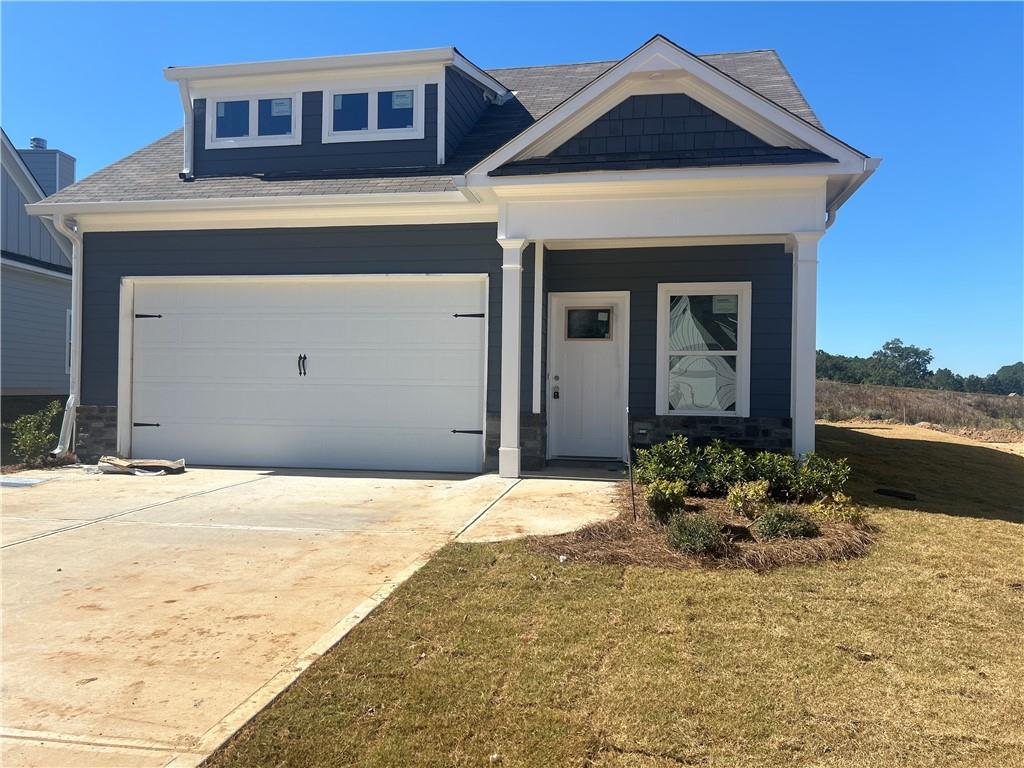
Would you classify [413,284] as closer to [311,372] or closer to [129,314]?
[311,372]

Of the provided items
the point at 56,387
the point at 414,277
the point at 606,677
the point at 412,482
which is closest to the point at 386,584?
the point at 606,677

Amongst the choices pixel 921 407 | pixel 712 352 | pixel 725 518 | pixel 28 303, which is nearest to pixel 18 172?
pixel 28 303

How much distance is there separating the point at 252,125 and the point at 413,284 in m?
3.71

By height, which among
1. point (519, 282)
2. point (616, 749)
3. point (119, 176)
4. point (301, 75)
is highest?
point (301, 75)

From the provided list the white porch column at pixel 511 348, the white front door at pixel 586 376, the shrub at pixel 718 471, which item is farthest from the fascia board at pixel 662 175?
the shrub at pixel 718 471

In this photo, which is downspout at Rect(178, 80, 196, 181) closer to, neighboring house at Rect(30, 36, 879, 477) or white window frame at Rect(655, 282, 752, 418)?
neighboring house at Rect(30, 36, 879, 477)

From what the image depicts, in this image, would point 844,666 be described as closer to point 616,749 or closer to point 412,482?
point 616,749

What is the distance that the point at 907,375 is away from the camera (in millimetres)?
51375

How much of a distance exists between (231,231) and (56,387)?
8828 millimetres

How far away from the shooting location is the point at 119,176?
10.4m

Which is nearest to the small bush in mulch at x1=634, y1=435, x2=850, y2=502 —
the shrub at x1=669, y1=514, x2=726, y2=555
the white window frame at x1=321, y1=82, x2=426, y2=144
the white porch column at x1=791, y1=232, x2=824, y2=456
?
the white porch column at x1=791, y1=232, x2=824, y2=456

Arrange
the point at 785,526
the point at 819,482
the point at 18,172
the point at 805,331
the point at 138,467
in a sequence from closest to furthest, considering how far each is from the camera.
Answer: the point at 785,526 < the point at 819,482 < the point at 805,331 < the point at 138,467 < the point at 18,172

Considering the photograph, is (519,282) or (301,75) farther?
(301,75)

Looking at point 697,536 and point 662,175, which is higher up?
point 662,175
